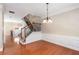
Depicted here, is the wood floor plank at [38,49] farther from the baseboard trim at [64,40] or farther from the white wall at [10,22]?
the white wall at [10,22]

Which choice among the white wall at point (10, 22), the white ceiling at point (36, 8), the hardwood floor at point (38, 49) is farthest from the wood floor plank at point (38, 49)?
the white ceiling at point (36, 8)

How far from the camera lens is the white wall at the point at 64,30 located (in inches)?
73.9

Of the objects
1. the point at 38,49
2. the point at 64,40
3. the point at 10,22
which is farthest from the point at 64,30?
the point at 10,22

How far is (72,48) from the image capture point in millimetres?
1884

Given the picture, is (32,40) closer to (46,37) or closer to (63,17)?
(46,37)

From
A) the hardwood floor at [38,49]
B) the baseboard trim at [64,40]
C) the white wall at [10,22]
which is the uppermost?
the white wall at [10,22]

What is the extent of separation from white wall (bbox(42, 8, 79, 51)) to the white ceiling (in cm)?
11

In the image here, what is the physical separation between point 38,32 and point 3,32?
65 cm

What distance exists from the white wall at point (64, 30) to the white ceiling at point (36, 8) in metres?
0.11

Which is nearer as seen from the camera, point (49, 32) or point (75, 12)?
point (75, 12)

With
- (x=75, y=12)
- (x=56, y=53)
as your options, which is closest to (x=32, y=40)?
(x=56, y=53)

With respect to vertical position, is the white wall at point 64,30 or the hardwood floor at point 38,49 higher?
the white wall at point 64,30

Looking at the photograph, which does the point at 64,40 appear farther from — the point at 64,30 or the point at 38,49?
the point at 38,49

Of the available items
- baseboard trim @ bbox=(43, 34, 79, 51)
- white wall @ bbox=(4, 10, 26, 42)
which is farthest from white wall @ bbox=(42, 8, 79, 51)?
white wall @ bbox=(4, 10, 26, 42)
